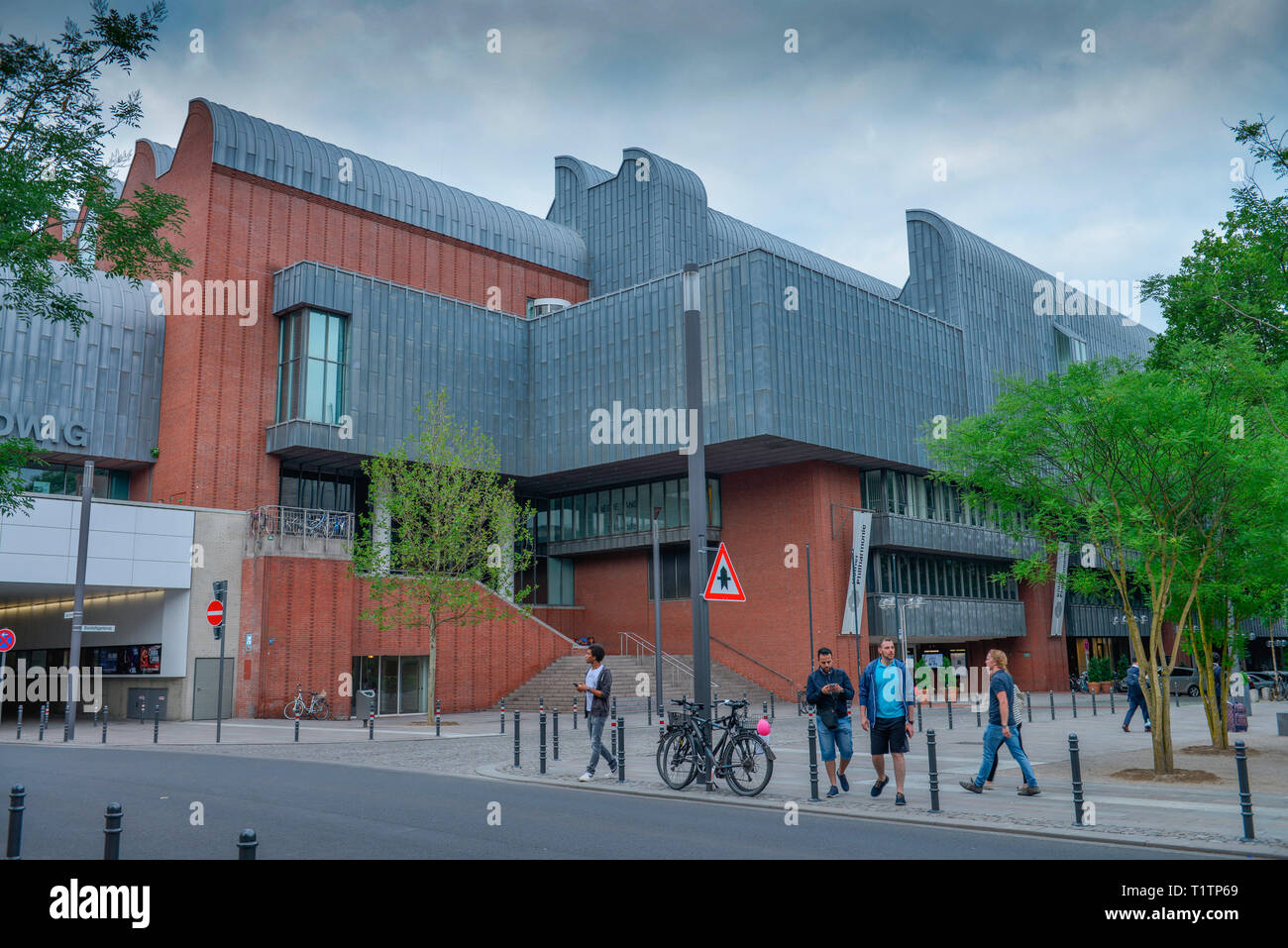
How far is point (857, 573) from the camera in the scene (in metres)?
43.0

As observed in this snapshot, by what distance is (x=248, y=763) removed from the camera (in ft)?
59.2

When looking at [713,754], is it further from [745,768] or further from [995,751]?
[995,751]

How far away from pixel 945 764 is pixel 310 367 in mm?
28420

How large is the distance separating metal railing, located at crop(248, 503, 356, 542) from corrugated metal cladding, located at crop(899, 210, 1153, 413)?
2894 cm

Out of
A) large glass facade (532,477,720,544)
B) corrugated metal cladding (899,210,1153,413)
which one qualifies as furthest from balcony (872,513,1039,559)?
large glass facade (532,477,720,544)

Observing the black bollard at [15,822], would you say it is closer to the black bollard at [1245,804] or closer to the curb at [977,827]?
the curb at [977,827]

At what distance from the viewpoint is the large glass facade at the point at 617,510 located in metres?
45.3

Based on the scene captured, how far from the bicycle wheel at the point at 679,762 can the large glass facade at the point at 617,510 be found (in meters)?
29.2

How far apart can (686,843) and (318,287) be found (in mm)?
32911

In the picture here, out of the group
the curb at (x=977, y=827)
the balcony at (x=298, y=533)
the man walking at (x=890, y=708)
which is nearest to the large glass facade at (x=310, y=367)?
the balcony at (x=298, y=533)

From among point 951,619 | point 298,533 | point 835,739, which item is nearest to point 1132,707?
point 835,739

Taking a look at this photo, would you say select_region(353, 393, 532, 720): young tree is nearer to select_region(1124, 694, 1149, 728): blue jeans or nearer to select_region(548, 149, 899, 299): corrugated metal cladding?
select_region(1124, 694, 1149, 728): blue jeans
